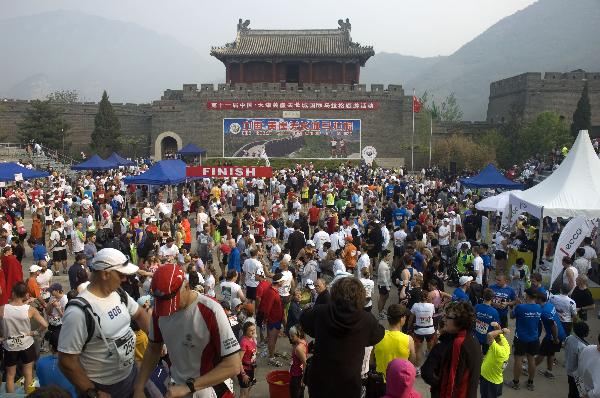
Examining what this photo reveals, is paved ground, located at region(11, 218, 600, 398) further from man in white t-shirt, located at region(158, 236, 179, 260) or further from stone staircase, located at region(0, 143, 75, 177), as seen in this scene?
stone staircase, located at region(0, 143, 75, 177)

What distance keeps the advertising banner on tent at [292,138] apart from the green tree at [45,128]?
41.5ft

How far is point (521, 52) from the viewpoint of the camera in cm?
15475

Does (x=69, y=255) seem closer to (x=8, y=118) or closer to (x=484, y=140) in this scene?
(x=484, y=140)

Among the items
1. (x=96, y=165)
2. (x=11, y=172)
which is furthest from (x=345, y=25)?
(x=11, y=172)

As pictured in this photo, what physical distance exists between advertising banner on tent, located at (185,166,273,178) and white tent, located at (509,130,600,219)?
8.51 metres

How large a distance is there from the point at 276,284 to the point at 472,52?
19577 cm

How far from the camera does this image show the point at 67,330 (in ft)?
9.86

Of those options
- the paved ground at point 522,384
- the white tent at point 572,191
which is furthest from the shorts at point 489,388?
the white tent at point 572,191

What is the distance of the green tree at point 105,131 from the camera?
3922 cm

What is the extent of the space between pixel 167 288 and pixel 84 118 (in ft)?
153

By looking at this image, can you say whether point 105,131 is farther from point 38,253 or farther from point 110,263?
point 110,263

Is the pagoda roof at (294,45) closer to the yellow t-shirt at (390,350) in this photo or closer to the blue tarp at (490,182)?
the blue tarp at (490,182)

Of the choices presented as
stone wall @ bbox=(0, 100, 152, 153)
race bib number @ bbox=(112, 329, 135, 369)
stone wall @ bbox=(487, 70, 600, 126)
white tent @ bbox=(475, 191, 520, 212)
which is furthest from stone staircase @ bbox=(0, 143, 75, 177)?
stone wall @ bbox=(487, 70, 600, 126)

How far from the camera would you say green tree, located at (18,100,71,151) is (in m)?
38.8
